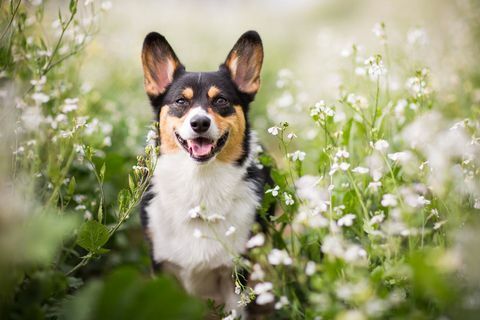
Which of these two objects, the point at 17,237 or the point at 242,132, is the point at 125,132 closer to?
the point at 242,132

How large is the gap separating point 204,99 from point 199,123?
0.35 m

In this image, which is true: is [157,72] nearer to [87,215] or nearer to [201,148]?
[201,148]

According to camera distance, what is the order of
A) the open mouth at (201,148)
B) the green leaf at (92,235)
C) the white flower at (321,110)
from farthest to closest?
the open mouth at (201,148)
the white flower at (321,110)
the green leaf at (92,235)

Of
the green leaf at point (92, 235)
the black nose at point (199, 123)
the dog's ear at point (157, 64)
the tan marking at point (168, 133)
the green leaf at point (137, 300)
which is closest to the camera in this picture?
the green leaf at point (137, 300)

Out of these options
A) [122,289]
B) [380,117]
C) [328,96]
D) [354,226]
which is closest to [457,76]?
[328,96]

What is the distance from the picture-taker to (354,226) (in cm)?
295

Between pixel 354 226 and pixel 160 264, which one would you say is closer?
pixel 354 226

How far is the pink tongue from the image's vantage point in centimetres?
306

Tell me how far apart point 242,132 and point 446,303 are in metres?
1.92

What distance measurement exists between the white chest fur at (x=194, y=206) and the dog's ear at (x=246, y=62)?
2.20 feet

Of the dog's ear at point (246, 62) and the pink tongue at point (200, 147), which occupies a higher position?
the dog's ear at point (246, 62)

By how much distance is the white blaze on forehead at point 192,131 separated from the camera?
9.69 feet

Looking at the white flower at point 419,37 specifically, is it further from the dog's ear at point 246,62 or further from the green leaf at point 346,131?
the dog's ear at point 246,62

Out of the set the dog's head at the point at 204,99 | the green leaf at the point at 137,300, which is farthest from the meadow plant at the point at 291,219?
the dog's head at the point at 204,99
